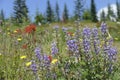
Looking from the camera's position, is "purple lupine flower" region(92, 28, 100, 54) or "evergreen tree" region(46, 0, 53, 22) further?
"evergreen tree" region(46, 0, 53, 22)

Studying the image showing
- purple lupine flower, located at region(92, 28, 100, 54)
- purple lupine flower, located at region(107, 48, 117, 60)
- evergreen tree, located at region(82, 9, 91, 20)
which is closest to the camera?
purple lupine flower, located at region(107, 48, 117, 60)

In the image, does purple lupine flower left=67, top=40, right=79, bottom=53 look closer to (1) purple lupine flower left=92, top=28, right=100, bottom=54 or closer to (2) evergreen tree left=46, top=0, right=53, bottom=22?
(1) purple lupine flower left=92, top=28, right=100, bottom=54

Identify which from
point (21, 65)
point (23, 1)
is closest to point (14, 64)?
point (21, 65)

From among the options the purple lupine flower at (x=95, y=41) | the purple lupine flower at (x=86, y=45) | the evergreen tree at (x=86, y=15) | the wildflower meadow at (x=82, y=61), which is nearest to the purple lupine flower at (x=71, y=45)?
the wildflower meadow at (x=82, y=61)

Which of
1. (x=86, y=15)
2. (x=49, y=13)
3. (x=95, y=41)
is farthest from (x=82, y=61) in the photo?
(x=49, y=13)

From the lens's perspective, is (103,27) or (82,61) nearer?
(103,27)

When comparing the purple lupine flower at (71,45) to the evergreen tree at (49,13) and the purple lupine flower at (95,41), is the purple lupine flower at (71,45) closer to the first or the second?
the purple lupine flower at (95,41)

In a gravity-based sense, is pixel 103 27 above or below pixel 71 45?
above

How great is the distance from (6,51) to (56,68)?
1.82 m

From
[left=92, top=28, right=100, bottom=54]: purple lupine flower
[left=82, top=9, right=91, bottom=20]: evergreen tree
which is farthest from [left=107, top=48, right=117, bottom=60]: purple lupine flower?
[left=82, top=9, right=91, bottom=20]: evergreen tree

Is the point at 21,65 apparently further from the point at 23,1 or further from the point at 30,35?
the point at 23,1

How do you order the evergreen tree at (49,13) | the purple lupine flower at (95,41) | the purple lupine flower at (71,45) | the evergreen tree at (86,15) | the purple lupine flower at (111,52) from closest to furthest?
1. the purple lupine flower at (111,52)
2. the purple lupine flower at (71,45)
3. the purple lupine flower at (95,41)
4. the evergreen tree at (86,15)
5. the evergreen tree at (49,13)

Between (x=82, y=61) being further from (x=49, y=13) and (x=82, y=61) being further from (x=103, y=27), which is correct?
(x=49, y=13)

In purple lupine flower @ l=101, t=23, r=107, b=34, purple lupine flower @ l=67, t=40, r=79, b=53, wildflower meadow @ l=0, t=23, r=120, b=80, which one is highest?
purple lupine flower @ l=101, t=23, r=107, b=34
